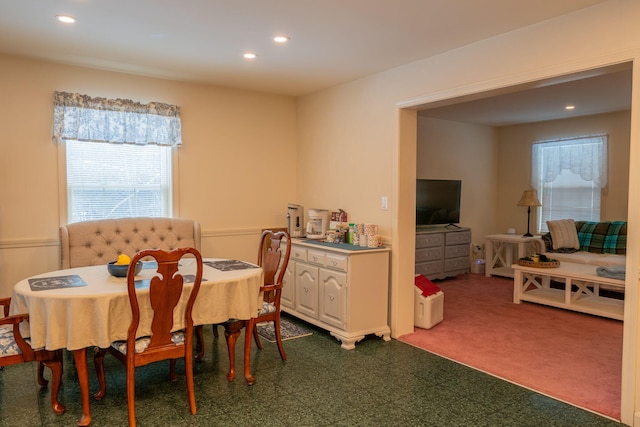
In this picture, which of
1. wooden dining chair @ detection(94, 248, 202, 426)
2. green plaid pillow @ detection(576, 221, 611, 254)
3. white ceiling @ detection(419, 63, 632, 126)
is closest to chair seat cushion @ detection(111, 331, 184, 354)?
wooden dining chair @ detection(94, 248, 202, 426)

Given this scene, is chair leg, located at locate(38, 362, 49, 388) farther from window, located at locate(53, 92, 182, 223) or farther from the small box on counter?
the small box on counter

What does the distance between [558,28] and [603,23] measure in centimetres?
28

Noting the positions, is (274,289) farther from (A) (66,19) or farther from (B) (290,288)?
(A) (66,19)

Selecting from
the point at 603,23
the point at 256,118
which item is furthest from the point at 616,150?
the point at 256,118

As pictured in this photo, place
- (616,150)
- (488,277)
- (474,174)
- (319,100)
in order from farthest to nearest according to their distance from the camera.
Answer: (474,174), (488,277), (616,150), (319,100)

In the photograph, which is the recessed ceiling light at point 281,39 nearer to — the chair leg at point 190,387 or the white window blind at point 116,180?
the white window blind at point 116,180

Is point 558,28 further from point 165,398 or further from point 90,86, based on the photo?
point 90,86

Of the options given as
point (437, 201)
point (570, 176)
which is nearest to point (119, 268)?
point (437, 201)

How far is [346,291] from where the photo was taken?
3.88m

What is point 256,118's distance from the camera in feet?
16.8

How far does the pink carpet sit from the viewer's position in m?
3.09

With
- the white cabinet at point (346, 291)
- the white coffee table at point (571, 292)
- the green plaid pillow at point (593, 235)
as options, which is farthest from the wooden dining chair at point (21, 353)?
the green plaid pillow at point (593, 235)

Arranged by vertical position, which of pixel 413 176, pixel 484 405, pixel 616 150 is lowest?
pixel 484 405

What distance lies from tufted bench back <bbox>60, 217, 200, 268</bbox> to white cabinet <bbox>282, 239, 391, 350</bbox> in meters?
1.25
